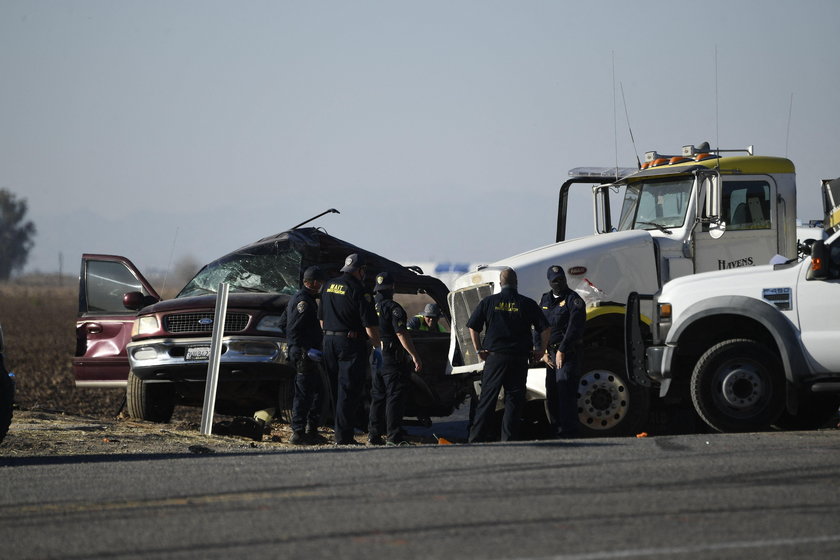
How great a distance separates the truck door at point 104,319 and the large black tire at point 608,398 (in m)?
5.46

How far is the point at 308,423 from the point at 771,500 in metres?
6.41

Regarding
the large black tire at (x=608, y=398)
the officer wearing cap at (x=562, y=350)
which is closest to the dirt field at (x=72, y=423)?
the officer wearing cap at (x=562, y=350)

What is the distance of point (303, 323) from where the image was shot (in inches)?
506

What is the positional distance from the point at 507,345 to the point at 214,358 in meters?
3.20

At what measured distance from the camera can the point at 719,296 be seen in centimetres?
1150

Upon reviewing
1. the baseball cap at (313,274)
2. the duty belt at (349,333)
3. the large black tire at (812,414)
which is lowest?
the large black tire at (812,414)

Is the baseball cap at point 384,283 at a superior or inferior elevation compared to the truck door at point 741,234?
inferior

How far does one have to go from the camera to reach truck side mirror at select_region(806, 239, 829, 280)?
10.9m

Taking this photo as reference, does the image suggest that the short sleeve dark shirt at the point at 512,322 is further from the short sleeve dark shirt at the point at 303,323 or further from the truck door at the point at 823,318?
the truck door at the point at 823,318

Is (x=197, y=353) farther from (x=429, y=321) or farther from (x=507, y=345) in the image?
(x=507, y=345)

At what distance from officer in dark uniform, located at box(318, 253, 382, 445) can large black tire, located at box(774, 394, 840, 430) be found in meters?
4.20

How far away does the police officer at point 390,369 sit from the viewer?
12.5m

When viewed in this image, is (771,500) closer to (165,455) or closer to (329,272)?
(165,455)

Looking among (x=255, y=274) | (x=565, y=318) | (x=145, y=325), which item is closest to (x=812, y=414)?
(x=565, y=318)
